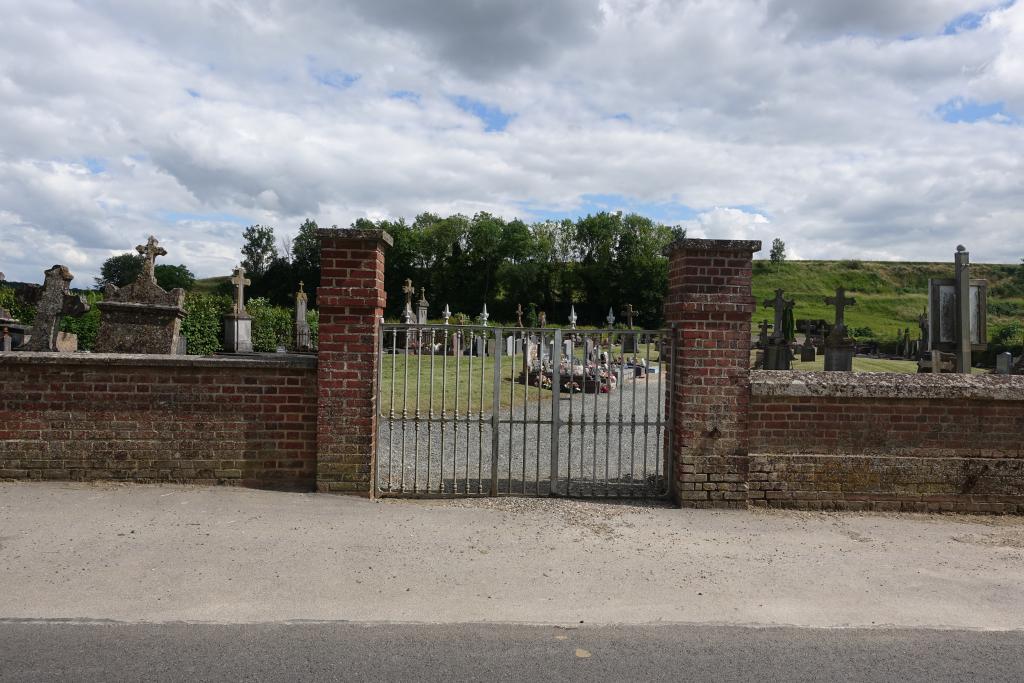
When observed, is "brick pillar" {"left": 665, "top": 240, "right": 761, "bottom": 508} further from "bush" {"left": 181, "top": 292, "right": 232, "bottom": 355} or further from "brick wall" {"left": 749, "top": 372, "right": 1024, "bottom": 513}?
"bush" {"left": 181, "top": 292, "right": 232, "bottom": 355}

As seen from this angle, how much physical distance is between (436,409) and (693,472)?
19.4 feet

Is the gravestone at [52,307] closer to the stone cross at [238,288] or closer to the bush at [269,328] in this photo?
the stone cross at [238,288]

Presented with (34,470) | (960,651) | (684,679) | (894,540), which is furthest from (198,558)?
(894,540)

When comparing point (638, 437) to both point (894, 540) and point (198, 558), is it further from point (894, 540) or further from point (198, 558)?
point (198, 558)

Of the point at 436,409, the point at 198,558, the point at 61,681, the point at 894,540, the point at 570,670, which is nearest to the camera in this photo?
the point at 61,681

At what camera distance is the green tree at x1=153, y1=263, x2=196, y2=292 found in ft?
259

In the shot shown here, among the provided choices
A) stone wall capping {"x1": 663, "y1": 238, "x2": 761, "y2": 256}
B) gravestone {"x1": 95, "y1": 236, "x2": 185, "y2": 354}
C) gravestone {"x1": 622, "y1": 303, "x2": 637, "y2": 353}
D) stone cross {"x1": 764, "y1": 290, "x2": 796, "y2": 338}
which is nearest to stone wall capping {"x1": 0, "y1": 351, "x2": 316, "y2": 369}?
gravestone {"x1": 622, "y1": 303, "x2": 637, "y2": 353}

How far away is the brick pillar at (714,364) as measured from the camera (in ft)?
20.2

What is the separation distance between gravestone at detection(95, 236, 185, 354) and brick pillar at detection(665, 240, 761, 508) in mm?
7840

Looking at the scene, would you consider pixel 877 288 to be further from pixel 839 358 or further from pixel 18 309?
pixel 18 309

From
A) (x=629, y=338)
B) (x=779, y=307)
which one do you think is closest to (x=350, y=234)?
(x=629, y=338)

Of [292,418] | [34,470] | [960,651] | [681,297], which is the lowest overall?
[960,651]

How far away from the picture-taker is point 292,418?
6.23 m

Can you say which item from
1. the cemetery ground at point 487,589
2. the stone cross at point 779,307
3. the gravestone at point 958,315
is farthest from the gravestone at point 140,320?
the stone cross at point 779,307
